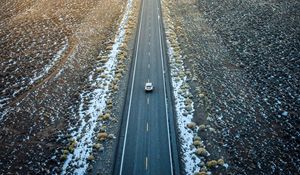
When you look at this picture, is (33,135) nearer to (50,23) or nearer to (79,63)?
(79,63)

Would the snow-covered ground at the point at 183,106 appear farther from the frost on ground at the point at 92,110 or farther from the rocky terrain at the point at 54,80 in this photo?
the frost on ground at the point at 92,110

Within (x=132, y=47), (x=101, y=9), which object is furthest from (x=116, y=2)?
(x=132, y=47)

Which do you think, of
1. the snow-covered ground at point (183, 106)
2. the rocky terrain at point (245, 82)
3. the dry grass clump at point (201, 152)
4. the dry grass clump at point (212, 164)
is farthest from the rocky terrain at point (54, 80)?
the rocky terrain at point (245, 82)

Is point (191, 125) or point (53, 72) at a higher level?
point (191, 125)

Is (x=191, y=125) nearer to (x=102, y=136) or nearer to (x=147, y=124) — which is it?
(x=147, y=124)

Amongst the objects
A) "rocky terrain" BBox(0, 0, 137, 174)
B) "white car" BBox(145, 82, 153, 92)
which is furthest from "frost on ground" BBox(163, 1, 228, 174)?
"rocky terrain" BBox(0, 0, 137, 174)

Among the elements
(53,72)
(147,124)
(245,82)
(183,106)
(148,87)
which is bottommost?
(53,72)

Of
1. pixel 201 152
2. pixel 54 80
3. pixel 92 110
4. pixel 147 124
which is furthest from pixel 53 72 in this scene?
pixel 201 152

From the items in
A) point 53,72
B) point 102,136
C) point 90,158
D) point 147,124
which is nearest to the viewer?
point 90,158
